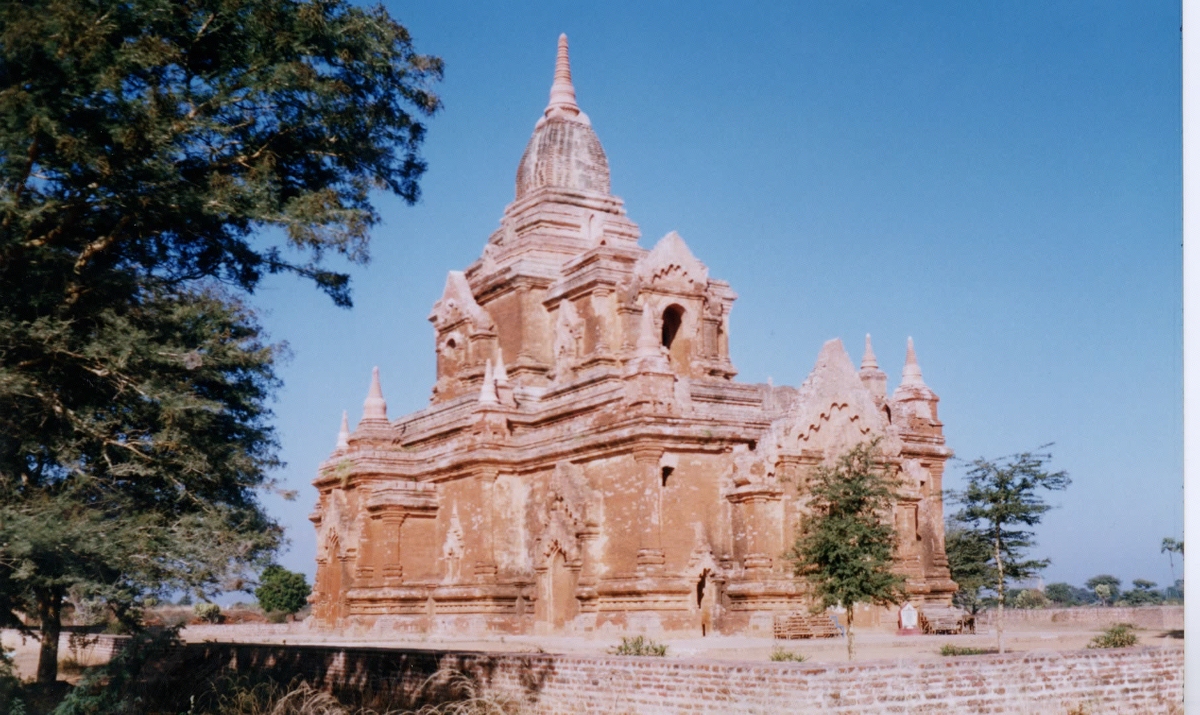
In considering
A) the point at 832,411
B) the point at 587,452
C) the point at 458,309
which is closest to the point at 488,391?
the point at 587,452

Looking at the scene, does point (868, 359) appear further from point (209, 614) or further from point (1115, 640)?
point (209, 614)

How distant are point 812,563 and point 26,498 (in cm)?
1242

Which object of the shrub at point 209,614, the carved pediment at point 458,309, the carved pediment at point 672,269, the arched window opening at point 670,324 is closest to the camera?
the carved pediment at point 672,269

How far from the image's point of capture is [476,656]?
16250 millimetres

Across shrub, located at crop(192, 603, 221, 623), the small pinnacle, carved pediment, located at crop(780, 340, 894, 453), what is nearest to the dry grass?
carved pediment, located at crop(780, 340, 894, 453)

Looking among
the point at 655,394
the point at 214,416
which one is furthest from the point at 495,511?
the point at 214,416

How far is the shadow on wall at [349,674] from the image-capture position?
15945mm

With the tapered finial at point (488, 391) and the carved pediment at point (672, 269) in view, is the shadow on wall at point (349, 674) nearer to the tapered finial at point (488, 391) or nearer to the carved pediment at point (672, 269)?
the tapered finial at point (488, 391)

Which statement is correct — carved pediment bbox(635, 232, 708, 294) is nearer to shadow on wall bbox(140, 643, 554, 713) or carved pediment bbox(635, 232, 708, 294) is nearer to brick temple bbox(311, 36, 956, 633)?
brick temple bbox(311, 36, 956, 633)

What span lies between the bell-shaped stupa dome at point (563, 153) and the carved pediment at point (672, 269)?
4345 millimetres

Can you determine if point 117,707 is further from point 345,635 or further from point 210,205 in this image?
point 345,635

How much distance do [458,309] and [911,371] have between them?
1228cm

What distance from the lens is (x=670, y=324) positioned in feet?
103

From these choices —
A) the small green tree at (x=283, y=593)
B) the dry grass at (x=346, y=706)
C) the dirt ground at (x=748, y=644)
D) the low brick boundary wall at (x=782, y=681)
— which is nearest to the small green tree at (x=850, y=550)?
Result: the dirt ground at (x=748, y=644)
